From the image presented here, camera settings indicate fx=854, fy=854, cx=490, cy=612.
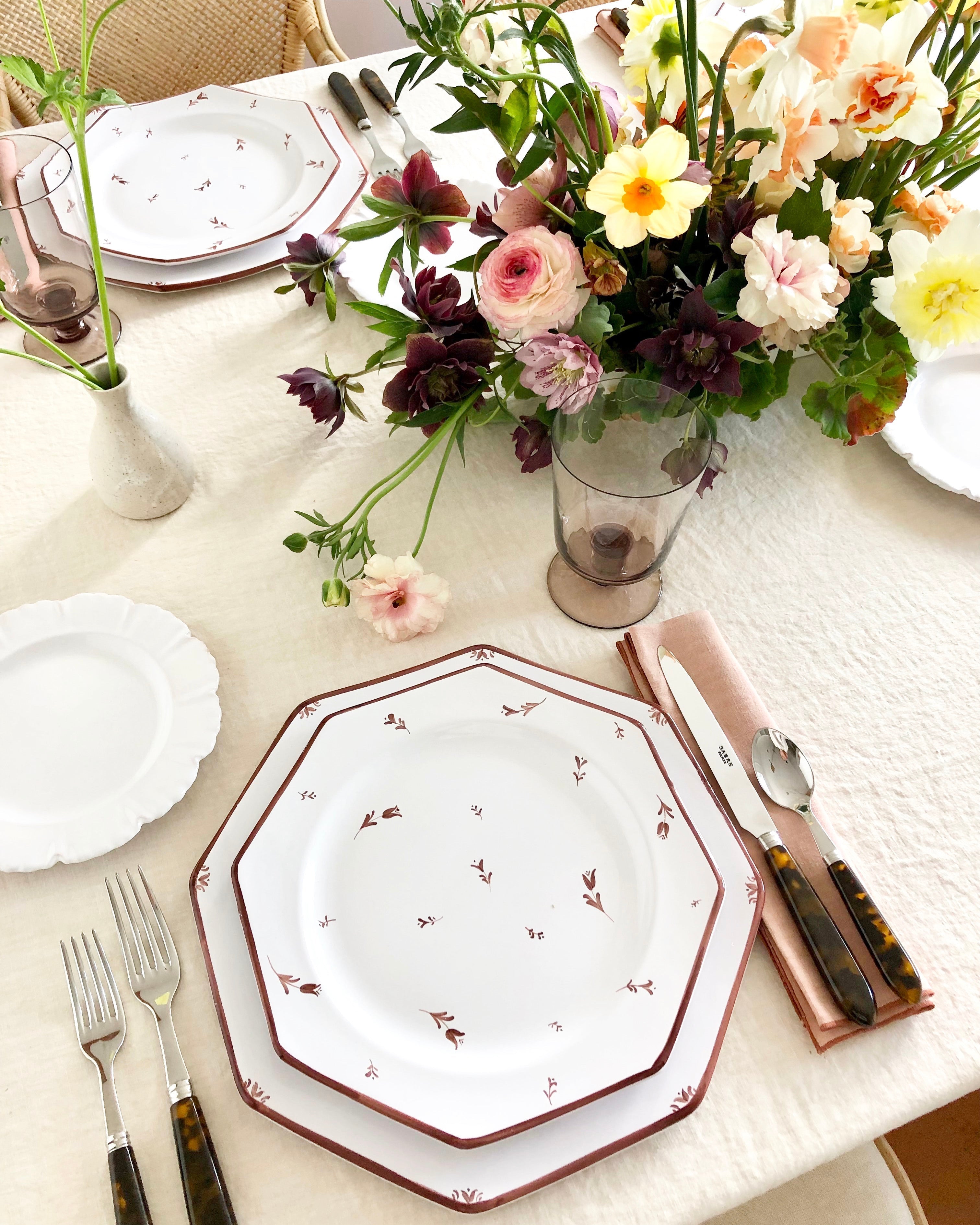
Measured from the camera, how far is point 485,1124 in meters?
0.47

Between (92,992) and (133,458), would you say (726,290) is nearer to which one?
(133,458)

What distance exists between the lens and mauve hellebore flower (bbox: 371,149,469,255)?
0.58 m

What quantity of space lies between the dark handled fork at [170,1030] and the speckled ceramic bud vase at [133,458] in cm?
32

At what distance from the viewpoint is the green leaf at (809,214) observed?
569 mm

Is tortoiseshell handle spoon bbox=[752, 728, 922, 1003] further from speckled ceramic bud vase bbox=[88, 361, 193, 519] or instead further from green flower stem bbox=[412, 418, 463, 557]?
speckled ceramic bud vase bbox=[88, 361, 193, 519]

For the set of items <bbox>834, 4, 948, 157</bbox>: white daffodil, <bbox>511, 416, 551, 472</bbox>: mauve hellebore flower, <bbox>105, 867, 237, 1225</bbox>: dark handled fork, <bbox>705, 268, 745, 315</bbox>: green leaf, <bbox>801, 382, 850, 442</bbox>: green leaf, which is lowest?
<bbox>105, 867, 237, 1225</bbox>: dark handled fork

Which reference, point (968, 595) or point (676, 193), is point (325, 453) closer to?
point (676, 193)

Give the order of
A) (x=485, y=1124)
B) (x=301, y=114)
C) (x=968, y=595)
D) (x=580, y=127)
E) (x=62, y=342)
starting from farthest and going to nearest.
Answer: (x=301, y=114) < (x=62, y=342) < (x=968, y=595) < (x=580, y=127) < (x=485, y=1124)

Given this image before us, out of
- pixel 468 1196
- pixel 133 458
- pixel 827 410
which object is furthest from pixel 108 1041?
pixel 827 410

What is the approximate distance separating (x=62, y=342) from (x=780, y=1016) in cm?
86

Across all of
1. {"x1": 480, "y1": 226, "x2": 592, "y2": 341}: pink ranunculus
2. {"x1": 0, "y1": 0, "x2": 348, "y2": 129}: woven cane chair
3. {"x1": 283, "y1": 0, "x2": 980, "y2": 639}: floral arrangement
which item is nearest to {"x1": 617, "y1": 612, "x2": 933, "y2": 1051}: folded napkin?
{"x1": 283, "y1": 0, "x2": 980, "y2": 639}: floral arrangement

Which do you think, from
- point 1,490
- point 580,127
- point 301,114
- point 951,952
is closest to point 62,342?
point 1,490

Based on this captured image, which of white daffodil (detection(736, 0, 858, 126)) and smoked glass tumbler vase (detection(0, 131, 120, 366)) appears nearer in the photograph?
white daffodil (detection(736, 0, 858, 126))

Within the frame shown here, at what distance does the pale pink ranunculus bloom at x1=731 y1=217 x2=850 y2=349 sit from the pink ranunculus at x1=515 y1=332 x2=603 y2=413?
0.10 meters
